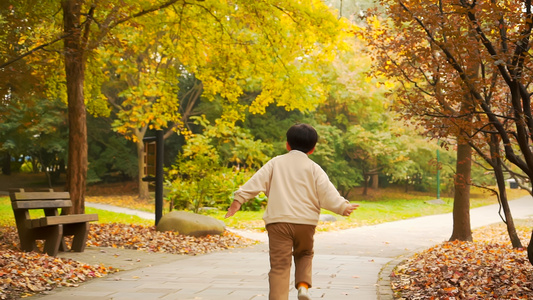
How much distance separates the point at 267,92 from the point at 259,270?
6.19 meters

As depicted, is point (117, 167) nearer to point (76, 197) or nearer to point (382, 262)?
point (76, 197)

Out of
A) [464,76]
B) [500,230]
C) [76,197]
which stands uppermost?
[464,76]

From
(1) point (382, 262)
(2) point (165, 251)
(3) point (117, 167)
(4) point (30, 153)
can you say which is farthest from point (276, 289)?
(4) point (30, 153)

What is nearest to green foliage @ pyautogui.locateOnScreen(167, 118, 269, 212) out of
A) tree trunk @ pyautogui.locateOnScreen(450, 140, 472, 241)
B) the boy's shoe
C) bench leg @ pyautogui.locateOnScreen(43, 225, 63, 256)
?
tree trunk @ pyautogui.locateOnScreen(450, 140, 472, 241)

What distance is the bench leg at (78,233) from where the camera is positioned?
32.2 feet

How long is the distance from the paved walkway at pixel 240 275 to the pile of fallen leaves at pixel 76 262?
11.4 inches

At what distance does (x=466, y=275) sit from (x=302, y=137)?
3148 mm

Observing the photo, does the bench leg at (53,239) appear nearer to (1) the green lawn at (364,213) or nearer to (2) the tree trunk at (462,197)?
(2) the tree trunk at (462,197)

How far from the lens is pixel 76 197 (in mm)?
11500

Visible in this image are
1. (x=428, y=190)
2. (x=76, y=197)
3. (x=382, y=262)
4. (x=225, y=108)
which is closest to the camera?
(x=382, y=262)

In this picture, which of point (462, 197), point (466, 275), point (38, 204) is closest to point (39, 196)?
point (38, 204)

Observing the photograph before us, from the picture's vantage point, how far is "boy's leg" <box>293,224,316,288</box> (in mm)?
4949

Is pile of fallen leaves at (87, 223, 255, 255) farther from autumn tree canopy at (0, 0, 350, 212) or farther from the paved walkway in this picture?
autumn tree canopy at (0, 0, 350, 212)

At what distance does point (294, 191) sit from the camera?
5.00 meters
